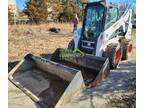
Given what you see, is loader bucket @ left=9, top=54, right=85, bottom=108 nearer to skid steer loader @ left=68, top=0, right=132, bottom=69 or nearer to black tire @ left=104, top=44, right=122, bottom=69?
skid steer loader @ left=68, top=0, right=132, bottom=69

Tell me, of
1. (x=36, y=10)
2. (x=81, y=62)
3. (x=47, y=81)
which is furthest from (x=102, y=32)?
(x=36, y=10)

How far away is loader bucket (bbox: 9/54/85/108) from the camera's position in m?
2.82

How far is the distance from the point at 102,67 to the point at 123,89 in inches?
14.6

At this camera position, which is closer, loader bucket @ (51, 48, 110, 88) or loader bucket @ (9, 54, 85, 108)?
loader bucket @ (9, 54, 85, 108)

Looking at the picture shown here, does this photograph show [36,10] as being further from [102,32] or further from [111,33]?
[102,32]

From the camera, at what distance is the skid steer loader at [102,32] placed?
3.97m

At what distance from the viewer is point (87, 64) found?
3.76 metres

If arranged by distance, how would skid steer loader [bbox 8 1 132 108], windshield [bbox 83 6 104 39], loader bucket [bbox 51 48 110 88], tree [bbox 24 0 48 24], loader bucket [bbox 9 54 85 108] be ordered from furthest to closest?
tree [bbox 24 0 48 24] → windshield [bbox 83 6 104 39] → loader bucket [bbox 51 48 110 88] → skid steer loader [bbox 8 1 132 108] → loader bucket [bbox 9 54 85 108]

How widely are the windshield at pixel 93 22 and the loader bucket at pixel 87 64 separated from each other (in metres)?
0.38

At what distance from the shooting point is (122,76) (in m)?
3.68

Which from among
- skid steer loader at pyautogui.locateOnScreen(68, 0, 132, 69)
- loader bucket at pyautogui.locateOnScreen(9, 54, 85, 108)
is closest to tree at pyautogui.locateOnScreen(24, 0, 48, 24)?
skid steer loader at pyautogui.locateOnScreen(68, 0, 132, 69)
